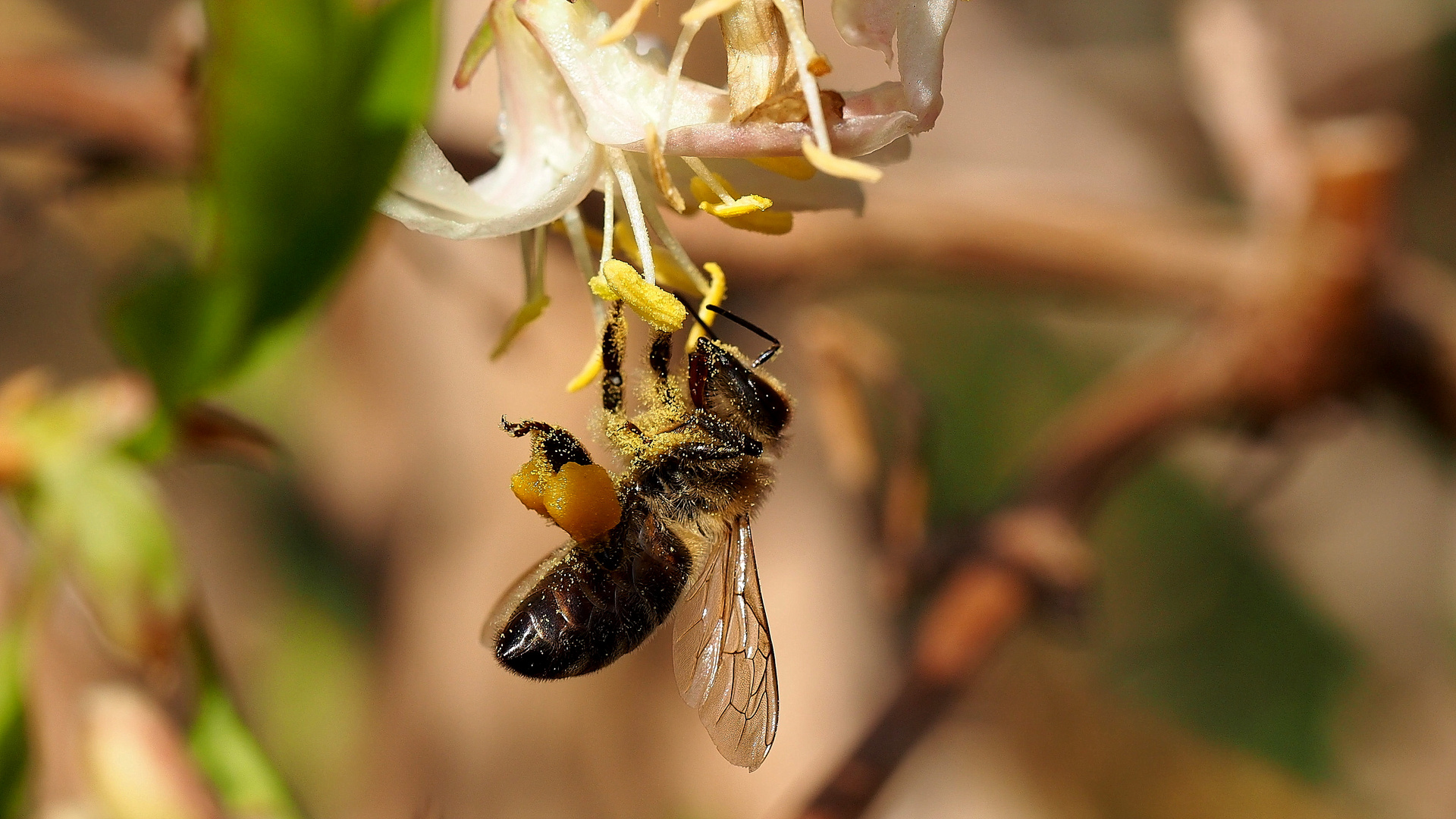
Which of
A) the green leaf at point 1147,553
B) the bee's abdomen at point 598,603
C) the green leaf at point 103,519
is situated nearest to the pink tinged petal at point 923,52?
the bee's abdomen at point 598,603

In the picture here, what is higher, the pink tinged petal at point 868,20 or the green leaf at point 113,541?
the pink tinged petal at point 868,20

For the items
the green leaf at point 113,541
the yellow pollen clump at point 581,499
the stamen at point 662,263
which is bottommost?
the green leaf at point 113,541

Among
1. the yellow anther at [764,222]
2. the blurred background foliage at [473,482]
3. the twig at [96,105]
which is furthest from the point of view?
the twig at [96,105]

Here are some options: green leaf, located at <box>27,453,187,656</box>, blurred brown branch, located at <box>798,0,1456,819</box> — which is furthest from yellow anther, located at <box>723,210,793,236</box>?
blurred brown branch, located at <box>798,0,1456,819</box>

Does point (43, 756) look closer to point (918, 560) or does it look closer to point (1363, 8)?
point (918, 560)

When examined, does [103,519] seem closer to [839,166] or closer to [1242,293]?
[839,166]

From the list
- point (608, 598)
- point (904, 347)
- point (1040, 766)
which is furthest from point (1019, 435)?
point (608, 598)

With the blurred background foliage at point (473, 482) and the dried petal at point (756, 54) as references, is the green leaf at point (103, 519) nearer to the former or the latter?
the blurred background foliage at point (473, 482)

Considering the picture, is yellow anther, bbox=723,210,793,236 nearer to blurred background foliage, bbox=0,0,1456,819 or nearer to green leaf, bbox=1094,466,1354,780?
blurred background foliage, bbox=0,0,1456,819
